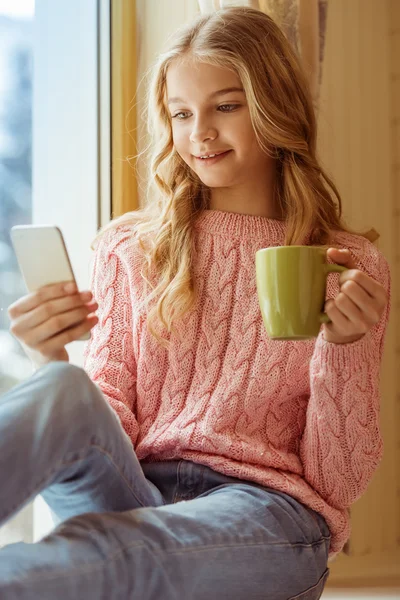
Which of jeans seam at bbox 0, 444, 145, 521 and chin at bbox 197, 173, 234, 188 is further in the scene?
chin at bbox 197, 173, 234, 188

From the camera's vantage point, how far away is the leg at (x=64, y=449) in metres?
0.89

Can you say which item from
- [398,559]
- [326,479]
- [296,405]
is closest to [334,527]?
[326,479]

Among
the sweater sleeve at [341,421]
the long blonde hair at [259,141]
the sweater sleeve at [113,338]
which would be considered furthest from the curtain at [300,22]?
the sweater sleeve at [341,421]

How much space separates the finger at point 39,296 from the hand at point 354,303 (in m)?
0.34

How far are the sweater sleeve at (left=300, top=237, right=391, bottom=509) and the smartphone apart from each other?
374 mm

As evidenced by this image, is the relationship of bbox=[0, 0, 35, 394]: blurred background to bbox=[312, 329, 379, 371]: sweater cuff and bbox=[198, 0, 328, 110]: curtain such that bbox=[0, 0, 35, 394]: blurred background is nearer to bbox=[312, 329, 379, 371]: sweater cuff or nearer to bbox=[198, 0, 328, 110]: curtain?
bbox=[198, 0, 328, 110]: curtain

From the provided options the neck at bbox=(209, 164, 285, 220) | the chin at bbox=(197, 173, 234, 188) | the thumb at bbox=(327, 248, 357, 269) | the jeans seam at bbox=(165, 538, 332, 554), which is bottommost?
the jeans seam at bbox=(165, 538, 332, 554)

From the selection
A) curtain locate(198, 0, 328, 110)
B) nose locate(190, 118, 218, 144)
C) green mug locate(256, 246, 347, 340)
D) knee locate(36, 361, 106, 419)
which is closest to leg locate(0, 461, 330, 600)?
knee locate(36, 361, 106, 419)

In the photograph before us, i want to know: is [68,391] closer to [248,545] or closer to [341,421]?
[248,545]

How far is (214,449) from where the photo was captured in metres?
1.23

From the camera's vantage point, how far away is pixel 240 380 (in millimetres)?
1269

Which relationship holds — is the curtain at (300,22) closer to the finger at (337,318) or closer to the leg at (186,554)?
the finger at (337,318)

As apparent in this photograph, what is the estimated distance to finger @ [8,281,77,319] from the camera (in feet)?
3.51

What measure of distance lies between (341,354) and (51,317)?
0.40 m
